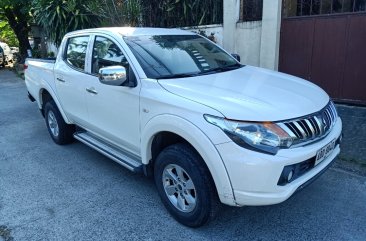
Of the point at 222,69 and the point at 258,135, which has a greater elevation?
the point at 222,69

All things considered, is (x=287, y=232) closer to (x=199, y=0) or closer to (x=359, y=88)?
(x=359, y=88)

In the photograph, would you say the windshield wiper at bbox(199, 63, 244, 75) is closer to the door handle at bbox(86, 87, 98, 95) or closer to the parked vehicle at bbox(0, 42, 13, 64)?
the door handle at bbox(86, 87, 98, 95)

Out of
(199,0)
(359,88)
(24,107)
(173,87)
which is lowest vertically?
(24,107)

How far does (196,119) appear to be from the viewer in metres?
2.70

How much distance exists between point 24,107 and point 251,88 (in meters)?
6.95

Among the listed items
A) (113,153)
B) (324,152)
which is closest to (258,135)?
(324,152)

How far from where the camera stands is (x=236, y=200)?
8.59 ft

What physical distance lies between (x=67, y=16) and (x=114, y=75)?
8.06m

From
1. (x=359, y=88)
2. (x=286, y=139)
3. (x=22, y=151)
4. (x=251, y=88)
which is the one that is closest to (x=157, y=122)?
(x=251, y=88)

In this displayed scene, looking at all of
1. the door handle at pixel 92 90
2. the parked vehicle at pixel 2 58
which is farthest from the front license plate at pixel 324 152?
the parked vehicle at pixel 2 58

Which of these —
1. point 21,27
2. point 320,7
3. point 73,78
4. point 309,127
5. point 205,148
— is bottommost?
point 205,148

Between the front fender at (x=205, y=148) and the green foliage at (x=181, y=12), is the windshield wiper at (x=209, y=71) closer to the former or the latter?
the front fender at (x=205, y=148)

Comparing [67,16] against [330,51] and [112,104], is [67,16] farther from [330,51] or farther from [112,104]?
[112,104]

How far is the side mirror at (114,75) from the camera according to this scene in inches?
126
